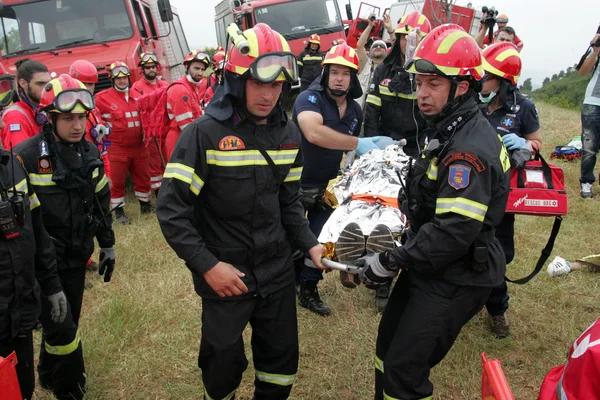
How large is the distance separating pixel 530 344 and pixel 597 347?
2.68 meters

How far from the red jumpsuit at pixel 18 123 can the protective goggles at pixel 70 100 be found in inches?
56.0

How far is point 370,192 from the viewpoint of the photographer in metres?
3.58

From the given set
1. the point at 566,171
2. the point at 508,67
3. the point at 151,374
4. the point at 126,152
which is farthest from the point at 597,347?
the point at 566,171

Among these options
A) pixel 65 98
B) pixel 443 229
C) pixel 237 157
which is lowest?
pixel 443 229

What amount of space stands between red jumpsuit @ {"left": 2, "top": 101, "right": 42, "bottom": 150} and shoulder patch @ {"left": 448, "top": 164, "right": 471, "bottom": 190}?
11.6ft

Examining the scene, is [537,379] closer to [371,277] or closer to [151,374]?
[371,277]

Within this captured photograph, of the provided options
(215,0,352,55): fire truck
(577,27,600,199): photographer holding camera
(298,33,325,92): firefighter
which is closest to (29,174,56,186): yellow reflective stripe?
(577,27,600,199): photographer holding camera

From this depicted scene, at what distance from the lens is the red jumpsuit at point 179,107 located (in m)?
6.29

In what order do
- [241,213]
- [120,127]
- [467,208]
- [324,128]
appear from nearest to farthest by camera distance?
1. [467,208]
2. [241,213]
3. [324,128]
4. [120,127]

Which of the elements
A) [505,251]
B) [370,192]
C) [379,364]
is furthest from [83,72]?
[505,251]

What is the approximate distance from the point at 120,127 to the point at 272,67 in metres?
5.14

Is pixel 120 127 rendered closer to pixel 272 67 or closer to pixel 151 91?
pixel 151 91

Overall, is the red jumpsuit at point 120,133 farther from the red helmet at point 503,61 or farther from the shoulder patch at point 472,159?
the shoulder patch at point 472,159

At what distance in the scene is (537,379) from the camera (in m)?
3.27
